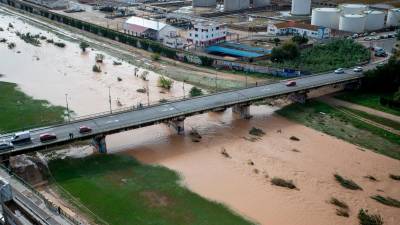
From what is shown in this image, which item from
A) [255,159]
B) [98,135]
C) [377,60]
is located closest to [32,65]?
[98,135]

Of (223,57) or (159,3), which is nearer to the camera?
(223,57)

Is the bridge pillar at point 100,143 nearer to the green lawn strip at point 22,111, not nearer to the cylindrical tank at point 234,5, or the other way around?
the green lawn strip at point 22,111

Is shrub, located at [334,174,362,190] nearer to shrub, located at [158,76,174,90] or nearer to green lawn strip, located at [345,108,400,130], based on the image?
green lawn strip, located at [345,108,400,130]

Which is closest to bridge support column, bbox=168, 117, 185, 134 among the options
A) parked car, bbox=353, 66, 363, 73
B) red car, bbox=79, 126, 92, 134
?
red car, bbox=79, 126, 92, 134

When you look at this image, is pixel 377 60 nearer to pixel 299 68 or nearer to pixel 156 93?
pixel 299 68

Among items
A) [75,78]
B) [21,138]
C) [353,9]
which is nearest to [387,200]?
[21,138]
